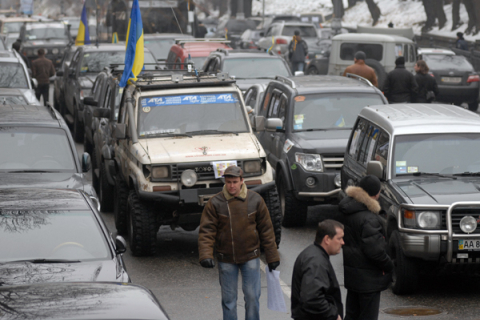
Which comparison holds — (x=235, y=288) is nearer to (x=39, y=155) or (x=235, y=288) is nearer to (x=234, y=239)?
(x=234, y=239)

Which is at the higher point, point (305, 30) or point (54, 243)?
point (54, 243)

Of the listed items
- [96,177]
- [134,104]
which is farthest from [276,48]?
[134,104]

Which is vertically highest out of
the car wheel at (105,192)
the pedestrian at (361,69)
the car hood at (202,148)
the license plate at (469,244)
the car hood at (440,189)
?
the car hood at (440,189)

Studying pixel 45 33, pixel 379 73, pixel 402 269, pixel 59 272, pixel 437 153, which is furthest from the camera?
pixel 45 33

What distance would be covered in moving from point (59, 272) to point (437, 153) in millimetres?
4504

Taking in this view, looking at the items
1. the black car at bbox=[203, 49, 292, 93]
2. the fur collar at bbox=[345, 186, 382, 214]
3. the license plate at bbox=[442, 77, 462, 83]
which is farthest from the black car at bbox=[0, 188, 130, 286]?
the license plate at bbox=[442, 77, 462, 83]

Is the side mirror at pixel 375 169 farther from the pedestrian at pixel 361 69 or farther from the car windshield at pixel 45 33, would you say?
the car windshield at pixel 45 33

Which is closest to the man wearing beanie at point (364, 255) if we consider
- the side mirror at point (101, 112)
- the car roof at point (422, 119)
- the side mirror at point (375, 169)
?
the side mirror at point (375, 169)

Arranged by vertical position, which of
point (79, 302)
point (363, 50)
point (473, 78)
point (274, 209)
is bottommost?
point (473, 78)

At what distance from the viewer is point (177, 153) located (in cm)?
959

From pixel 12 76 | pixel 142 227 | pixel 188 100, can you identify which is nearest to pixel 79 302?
pixel 142 227

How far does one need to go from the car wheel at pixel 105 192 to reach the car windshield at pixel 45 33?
24.4m

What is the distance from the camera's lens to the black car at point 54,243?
6.10 metres

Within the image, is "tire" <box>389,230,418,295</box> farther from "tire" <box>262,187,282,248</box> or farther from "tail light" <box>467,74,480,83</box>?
"tail light" <box>467,74,480,83</box>
